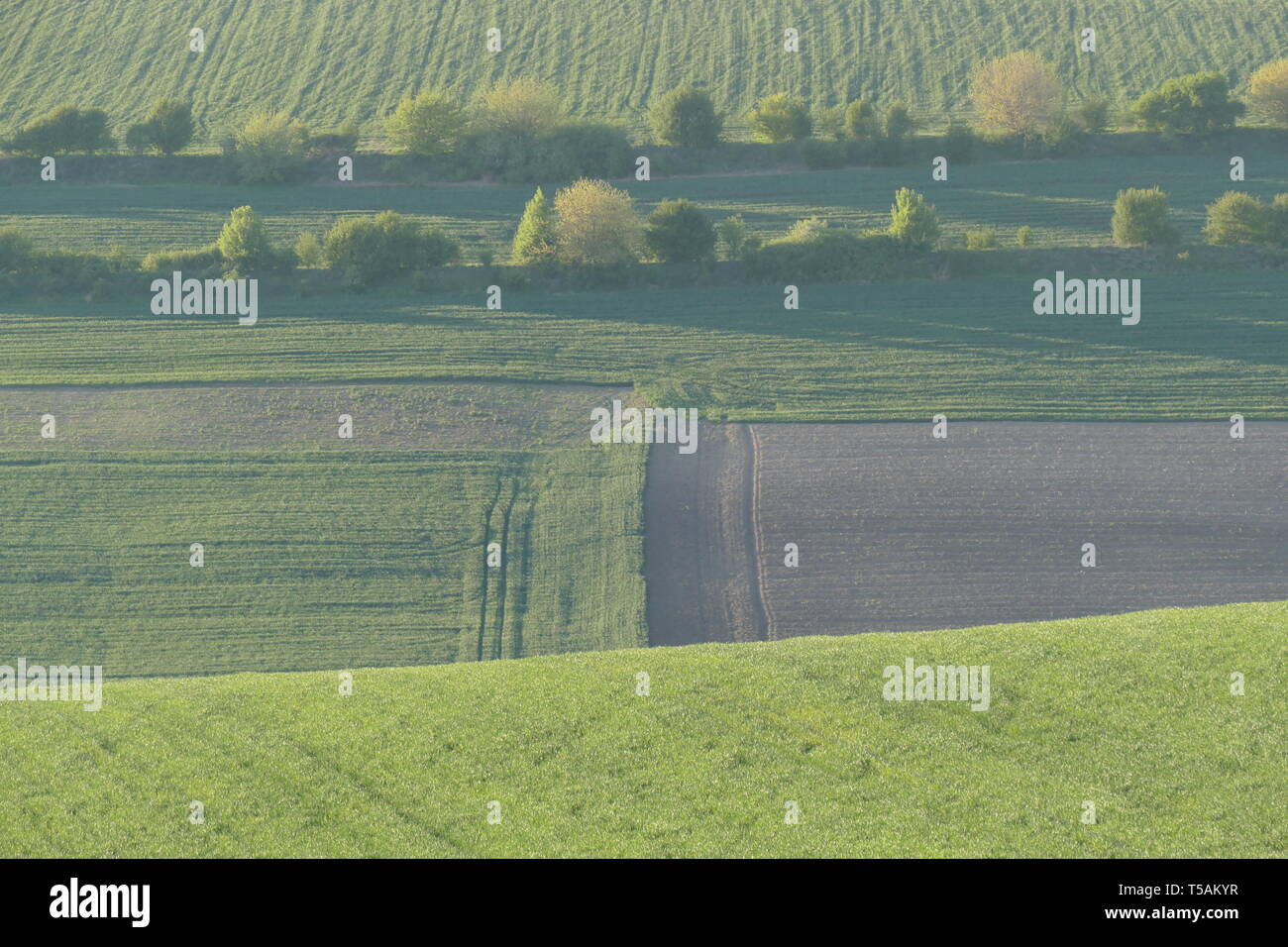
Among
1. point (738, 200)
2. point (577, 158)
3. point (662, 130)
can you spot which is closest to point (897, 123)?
point (738, 200)

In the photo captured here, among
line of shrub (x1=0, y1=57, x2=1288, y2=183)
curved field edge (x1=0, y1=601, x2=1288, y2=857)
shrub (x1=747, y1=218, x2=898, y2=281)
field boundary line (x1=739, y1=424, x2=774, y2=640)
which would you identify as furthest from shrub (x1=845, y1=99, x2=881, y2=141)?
curved field edge (x1=0, y1=601, x2=1288, y2=857)

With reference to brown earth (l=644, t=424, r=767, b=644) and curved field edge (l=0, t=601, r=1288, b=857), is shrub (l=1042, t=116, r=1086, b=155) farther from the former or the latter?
curved field edge (l=0, t=601, r=1288, b=857)

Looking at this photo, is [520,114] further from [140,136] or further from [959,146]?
[959,146]

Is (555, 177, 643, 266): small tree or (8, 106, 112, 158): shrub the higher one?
(8, 106, 112, 158): shrub

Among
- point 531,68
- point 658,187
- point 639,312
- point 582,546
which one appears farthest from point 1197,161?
point 582,546

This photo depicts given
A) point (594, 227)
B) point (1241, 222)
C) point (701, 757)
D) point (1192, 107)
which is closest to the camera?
point (701, 757)

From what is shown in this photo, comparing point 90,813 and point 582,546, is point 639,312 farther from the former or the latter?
point 90,813
